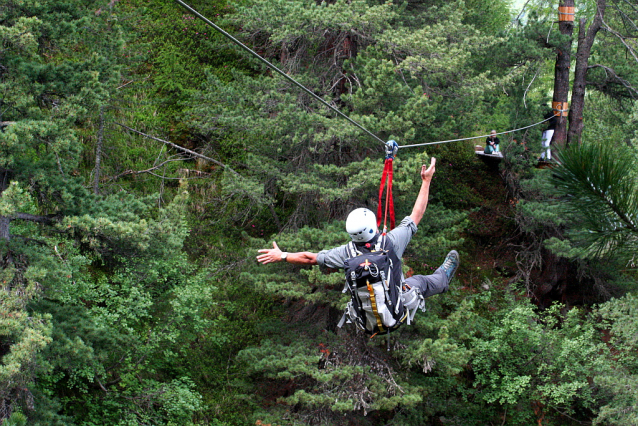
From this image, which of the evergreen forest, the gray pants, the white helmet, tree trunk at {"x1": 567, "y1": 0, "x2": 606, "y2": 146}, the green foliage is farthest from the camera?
tree trunk at {"x1": 567, "y1": 0, "x2": 606, "y2": 146}

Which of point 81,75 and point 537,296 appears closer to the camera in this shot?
point 81,75

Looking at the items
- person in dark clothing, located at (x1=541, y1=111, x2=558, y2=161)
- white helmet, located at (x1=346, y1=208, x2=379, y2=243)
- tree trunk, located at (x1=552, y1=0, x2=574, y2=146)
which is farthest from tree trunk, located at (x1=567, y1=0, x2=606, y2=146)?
white helmet, located at (x1=346, y1=208, x2=379, y2=243)

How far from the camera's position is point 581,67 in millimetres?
12367

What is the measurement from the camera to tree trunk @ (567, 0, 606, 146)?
1219cm

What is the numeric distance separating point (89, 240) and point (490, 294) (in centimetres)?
918

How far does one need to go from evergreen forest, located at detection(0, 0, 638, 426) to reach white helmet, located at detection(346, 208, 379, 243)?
1123 mm

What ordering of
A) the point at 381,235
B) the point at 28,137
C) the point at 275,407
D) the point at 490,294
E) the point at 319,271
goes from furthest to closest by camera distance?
the point at 490,294, the point at 275,407, the point at 319,271, the point at 28,137, the point at 381,235

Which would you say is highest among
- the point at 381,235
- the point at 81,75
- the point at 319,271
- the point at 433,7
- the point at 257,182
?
the point at 433,7

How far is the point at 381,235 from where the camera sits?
486cm

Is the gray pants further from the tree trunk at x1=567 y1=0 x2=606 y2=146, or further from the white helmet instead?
the tree trunk at x1=567 y1=0 x2=606 y2=146

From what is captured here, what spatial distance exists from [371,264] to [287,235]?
4.41 metres

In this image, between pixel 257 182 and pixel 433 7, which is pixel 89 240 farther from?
pixel 433 7

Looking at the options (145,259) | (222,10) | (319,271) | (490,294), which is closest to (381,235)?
(319,271)

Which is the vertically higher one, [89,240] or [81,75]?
[81,75]
